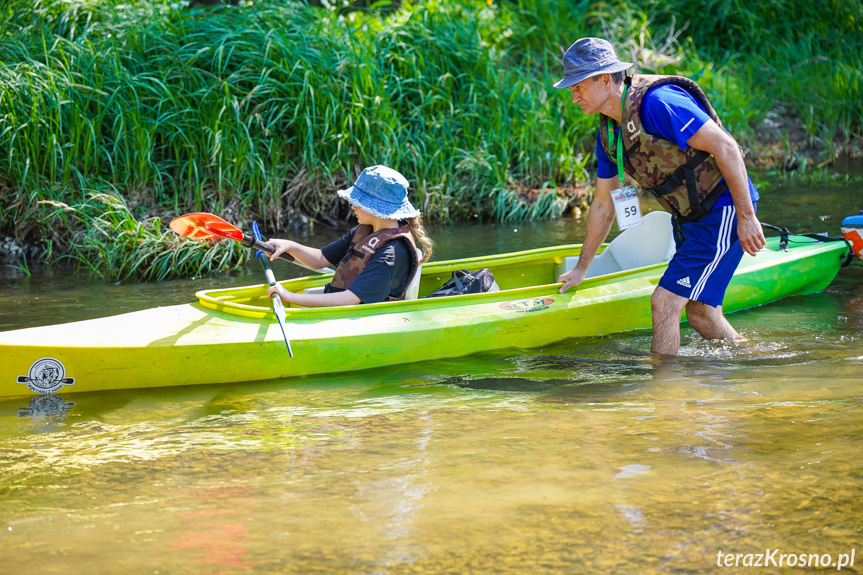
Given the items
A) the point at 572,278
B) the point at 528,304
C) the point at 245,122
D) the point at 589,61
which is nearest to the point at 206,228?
the point at 528,304

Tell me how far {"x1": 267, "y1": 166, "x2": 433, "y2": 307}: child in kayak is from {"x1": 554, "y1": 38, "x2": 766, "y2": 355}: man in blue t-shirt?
3.04ft

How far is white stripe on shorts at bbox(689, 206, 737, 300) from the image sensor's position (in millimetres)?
3488

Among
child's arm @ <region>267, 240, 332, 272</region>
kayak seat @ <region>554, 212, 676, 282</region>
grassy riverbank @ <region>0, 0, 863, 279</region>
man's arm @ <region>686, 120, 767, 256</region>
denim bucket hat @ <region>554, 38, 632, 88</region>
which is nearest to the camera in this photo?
man's arm @ <region>686, 120, 767, 256</region>

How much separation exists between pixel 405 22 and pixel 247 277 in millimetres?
3288

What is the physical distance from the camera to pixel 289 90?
692 cm

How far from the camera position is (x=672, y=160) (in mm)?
3467

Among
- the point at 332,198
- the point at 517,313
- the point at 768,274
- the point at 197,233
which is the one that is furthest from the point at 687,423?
the point at 332,198

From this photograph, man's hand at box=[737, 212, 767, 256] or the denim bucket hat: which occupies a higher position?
the denim bucket hat

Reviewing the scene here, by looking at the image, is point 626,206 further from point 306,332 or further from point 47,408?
point 47,408

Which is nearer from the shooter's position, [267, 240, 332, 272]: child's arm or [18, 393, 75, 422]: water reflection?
[18, 393, 75, 422]: water reflection

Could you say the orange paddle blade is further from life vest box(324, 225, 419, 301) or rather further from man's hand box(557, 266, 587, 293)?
man's hand box(557, 266, 587, 293)

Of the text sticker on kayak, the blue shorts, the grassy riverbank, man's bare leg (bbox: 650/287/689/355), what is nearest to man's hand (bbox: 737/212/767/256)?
the blue shorts

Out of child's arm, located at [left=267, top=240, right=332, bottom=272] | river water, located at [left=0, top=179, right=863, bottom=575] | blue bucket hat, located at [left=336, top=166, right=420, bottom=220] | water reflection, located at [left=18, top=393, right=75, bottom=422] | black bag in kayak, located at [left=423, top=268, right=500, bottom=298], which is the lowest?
river water, located at [left=0, top=179, right=863, bottom=575]

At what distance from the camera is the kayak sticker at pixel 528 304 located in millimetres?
4239
